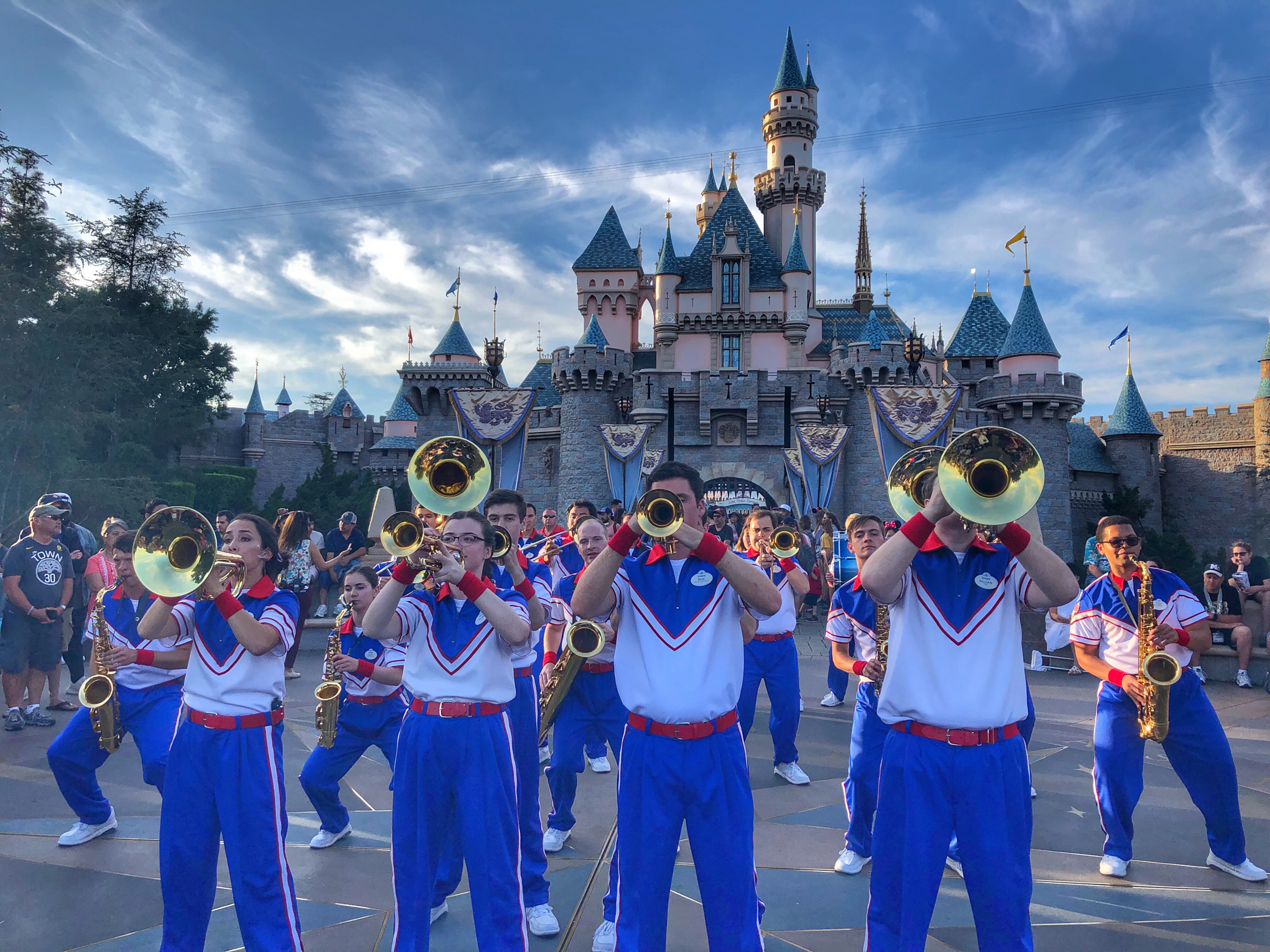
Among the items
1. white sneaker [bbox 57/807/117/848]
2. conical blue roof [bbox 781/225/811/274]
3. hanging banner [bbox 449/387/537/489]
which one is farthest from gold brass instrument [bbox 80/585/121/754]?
conical blue roof [bbox 781/225/811/274]

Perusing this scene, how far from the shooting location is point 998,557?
9.14 ft

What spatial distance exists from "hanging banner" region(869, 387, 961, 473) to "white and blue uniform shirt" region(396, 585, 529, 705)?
→ 17427 millimetres

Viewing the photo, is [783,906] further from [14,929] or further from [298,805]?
[14,929]

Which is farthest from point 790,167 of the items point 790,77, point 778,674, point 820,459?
point 778,674

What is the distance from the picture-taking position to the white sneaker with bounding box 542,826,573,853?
434 centimetres

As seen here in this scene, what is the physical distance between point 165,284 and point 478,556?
35856 mm

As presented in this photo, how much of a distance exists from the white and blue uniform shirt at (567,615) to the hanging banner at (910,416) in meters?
15.7

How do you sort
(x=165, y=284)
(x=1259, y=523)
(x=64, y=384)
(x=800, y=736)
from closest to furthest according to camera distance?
1. (x=800, y=736)
2. (x=64, y=384)
3. (x=1259, y=523)
4. (x=165, y=284)

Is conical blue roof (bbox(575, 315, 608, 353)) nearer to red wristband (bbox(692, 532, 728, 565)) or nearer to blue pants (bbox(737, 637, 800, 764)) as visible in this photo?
blue pants (bbox(737, 637, 800, 764))

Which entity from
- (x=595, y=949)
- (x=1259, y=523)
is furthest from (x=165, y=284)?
(x=1259, y=523)

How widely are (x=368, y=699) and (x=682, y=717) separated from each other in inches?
96.8

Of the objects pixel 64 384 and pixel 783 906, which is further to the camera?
pixel 64 384

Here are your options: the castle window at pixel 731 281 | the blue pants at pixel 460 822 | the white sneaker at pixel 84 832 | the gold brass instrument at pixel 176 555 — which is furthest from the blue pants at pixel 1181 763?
the castle window at pixel 731 281

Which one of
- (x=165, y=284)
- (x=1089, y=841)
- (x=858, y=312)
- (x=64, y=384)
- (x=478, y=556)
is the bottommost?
(x=1089, y=841)
